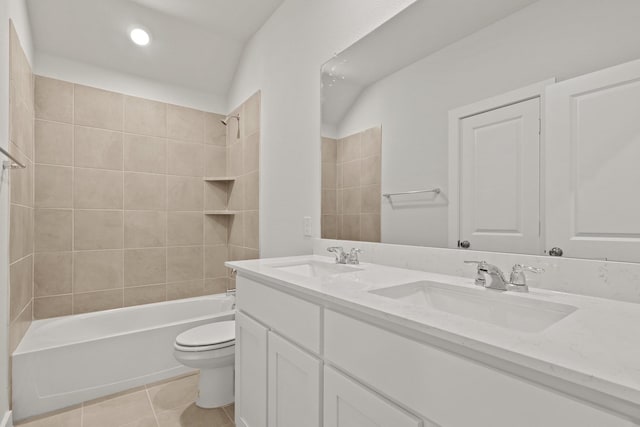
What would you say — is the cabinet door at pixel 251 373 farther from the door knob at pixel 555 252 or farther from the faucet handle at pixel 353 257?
the door knob at pixel 555 252

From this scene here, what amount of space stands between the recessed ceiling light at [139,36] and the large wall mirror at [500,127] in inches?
70.6

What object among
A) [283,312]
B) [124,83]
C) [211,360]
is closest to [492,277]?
[283,312]

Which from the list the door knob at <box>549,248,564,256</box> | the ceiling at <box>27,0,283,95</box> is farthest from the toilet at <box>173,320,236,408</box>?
the ceiling at <box>27,0,283,95</box>

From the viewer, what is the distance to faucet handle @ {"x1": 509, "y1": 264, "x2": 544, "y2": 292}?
0.90 m

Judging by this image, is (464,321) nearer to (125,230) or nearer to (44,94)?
(125,230)

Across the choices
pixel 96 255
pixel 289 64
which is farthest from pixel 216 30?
pixel 96 255

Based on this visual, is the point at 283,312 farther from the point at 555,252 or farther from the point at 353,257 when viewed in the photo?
the point at 555,252

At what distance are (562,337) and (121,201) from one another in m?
2.94

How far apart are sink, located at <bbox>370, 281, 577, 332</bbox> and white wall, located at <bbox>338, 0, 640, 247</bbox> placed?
0.26 m

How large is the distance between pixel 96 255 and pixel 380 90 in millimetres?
2457

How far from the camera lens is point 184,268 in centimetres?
290

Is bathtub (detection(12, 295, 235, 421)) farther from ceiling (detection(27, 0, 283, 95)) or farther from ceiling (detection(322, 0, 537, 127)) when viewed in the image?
ceiling (detection(27, 0, 283, 95))

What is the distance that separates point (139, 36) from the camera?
8.12ft

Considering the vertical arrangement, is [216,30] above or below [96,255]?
above
